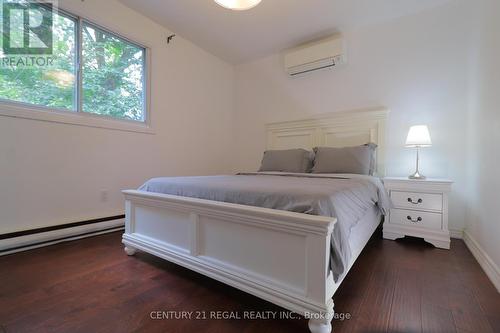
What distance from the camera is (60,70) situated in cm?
211

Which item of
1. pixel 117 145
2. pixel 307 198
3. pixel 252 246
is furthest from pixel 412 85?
pixel 117 145

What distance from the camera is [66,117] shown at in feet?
→ 6.86

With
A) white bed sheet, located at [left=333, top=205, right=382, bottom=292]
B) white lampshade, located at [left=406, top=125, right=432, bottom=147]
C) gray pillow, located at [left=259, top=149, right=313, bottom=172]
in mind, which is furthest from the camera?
gray pillow, located at [left=259, top=149, right=313, bottom=172]

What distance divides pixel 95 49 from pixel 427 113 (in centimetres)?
351

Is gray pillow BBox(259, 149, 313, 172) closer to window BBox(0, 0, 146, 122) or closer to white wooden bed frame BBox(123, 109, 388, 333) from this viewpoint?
white wooden bed frame BBox(123, 109, 388, 333)

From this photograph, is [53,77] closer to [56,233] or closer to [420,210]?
[56,233]

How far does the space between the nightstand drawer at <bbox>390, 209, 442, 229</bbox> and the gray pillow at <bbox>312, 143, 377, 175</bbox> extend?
469 mm

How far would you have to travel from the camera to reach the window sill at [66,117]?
182cm

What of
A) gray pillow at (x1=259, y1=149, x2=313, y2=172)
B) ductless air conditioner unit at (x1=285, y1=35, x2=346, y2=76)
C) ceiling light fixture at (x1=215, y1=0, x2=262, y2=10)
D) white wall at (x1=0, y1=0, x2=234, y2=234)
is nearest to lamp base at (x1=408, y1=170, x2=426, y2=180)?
gray pillow at (x1=259, y1=149, x2=313, y2=172)

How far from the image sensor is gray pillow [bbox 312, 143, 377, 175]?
233cm

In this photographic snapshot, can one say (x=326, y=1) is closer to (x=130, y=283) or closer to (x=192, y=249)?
(x=192, y=249)

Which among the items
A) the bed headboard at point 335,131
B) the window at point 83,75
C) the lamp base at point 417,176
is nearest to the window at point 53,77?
the window at point 83,75

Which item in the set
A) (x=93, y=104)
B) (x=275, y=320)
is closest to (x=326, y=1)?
(x=93, y=104)

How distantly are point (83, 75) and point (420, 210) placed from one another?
3.43 metres
